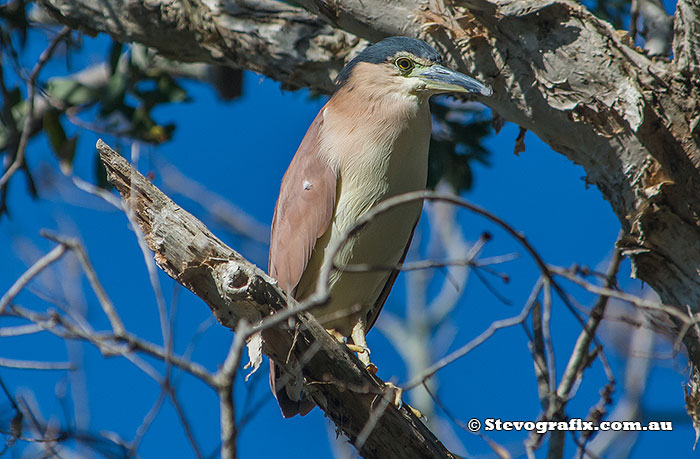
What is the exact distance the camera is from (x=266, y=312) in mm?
2186

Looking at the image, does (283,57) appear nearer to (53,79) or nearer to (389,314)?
(53,79)

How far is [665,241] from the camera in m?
2.72

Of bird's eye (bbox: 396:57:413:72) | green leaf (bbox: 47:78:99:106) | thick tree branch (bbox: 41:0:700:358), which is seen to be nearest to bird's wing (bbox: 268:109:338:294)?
bird's eye (bbox: 396:57:413:72)

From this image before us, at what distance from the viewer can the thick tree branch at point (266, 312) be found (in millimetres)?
2141

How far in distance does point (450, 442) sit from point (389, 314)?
3643 mm

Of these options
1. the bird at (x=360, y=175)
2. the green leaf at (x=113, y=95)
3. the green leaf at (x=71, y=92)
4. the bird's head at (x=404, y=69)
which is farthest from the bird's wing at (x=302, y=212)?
the green leaf at (x=71, y=92)

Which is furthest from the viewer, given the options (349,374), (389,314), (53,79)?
(389,314)

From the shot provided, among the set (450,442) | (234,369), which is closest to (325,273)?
(234,369)

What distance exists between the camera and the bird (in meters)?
2.93

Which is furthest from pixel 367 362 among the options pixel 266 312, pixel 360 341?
pixel 266 312

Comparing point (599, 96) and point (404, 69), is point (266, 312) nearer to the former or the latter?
point (404, 69)

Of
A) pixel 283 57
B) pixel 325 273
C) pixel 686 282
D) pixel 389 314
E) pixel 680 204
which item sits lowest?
pixel 325 273

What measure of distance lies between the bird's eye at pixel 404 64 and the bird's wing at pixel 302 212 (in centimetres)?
43

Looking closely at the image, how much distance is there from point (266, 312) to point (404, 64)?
1.42 meters
